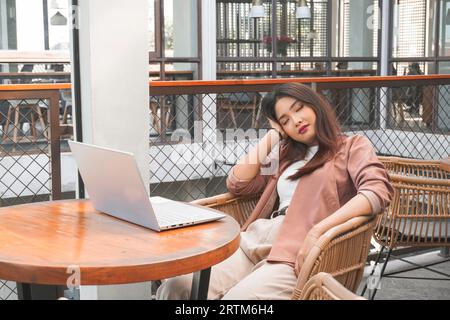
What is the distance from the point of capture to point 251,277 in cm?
205

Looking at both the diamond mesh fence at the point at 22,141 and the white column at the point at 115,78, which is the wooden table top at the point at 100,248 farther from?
the diamond mesh fence at the point at 22,141

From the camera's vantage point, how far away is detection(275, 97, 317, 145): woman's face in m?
2.33

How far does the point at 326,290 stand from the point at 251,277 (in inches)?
22.6

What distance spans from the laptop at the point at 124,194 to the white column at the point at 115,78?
0.47 metres

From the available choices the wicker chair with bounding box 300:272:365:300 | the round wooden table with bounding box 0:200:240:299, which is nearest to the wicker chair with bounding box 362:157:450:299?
the round wooden table with bounding box 0:200:240:299

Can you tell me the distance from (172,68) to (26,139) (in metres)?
3.06

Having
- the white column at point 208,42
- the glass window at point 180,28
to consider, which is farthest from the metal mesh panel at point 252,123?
the glass window at point 180,28

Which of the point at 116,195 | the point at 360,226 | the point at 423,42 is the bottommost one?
the point at 360,226

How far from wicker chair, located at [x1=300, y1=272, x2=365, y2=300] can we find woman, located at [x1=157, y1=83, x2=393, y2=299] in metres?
0.35

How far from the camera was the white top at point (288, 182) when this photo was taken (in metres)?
2.41

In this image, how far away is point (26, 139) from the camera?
604 cm
